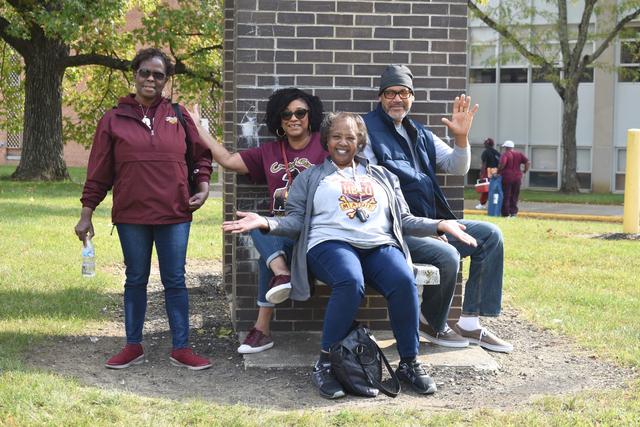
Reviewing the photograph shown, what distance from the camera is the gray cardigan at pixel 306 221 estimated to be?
5758 millimetres

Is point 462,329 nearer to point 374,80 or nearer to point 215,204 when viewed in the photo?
point 374,80

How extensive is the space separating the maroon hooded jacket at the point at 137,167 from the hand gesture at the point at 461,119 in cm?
175

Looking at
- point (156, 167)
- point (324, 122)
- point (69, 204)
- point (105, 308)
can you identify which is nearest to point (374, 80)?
point (324, 122)

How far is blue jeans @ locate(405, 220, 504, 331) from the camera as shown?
6055 millimetres

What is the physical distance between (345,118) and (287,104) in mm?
561

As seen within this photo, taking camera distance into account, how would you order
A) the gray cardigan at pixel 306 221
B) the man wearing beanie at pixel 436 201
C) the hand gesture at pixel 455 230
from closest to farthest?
1. the hand gesture at pixel 455 230
2. the gray cardigan at pixel 306 221
3. the man wearing beanie at pixel 436 201

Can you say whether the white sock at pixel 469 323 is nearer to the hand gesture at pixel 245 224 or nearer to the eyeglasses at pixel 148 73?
the hand gesture at pixel 245 224

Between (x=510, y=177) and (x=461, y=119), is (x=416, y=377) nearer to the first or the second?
(x=461, y=119)

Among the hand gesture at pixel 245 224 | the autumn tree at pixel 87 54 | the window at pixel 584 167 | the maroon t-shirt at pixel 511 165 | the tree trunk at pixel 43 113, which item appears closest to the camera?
the hand gesture at pixel 245 224

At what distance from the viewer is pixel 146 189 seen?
580cm

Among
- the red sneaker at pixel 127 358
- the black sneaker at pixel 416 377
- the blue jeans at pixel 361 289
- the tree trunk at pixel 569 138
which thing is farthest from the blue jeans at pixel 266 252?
the tree trunk at pixel 569 138

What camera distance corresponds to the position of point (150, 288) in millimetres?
8797

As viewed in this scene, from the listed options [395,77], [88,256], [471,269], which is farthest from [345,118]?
[88,256]

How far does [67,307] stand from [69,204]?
10293 mm
